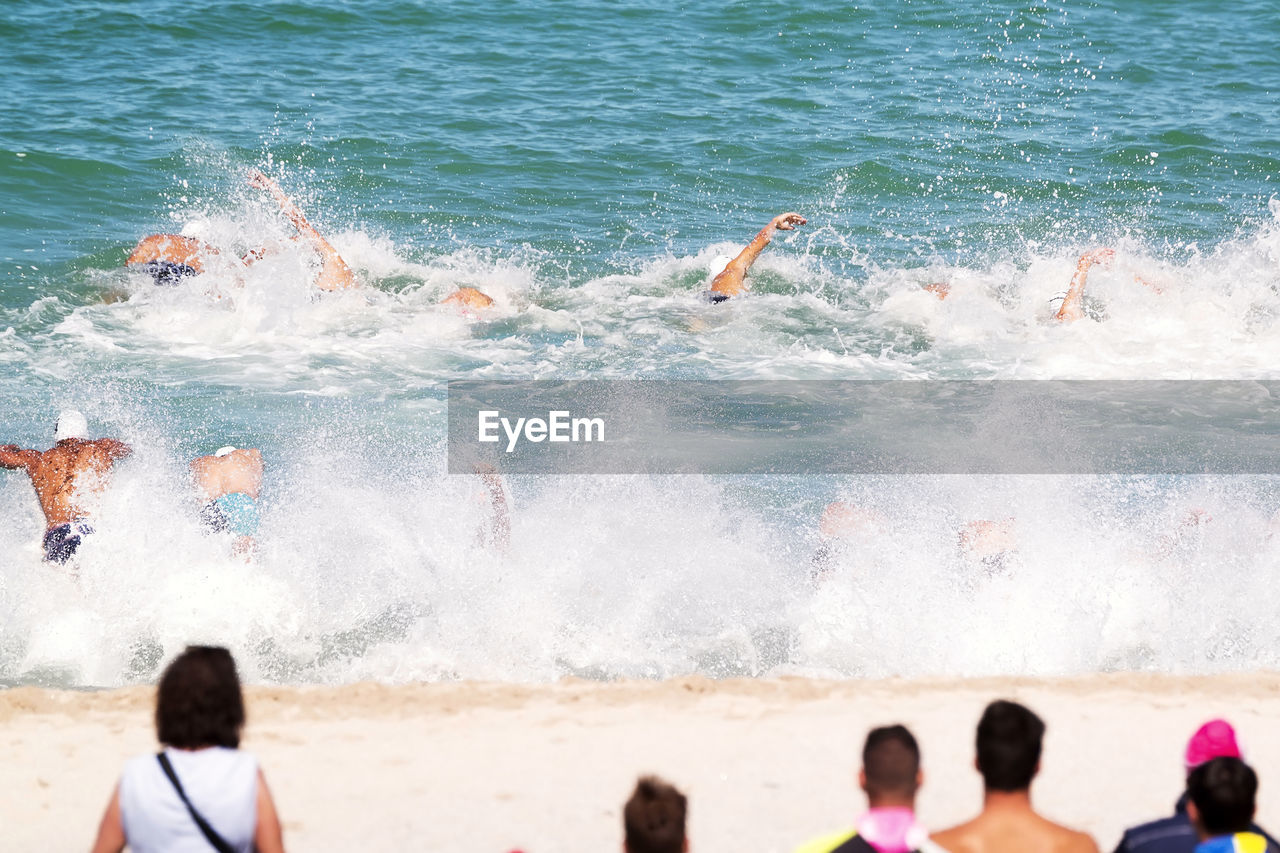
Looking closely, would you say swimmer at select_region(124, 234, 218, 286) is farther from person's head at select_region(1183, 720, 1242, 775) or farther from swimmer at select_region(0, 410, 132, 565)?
person's head at select_region(1183, 720, 1242, 775)

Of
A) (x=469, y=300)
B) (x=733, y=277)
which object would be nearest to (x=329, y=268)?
(x=469, y=300)

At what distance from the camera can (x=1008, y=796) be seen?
362 centimetres

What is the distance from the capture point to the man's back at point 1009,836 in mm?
3592

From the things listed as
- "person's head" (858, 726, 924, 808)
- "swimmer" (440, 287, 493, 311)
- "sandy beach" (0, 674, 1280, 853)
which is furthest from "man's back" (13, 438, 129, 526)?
"person's head" (858, 726, 924, 808)

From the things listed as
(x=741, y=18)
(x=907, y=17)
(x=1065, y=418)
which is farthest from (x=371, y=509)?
(x=907, y=17)

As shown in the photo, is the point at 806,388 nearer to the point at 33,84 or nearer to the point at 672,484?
the point at 672,484

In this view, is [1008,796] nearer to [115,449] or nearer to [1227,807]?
[1227,807]

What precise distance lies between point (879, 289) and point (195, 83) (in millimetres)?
11483

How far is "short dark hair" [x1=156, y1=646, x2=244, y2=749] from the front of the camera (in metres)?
3.53

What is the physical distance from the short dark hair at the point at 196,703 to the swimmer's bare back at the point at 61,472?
5191 mm

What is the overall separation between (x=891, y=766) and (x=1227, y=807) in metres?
0.84

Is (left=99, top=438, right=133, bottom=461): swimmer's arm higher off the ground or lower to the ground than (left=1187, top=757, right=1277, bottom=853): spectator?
higher

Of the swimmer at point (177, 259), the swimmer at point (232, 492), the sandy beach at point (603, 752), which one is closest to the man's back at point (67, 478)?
the swimmer at point (232, 492)

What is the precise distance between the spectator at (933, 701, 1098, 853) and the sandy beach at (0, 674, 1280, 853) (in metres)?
1.80
